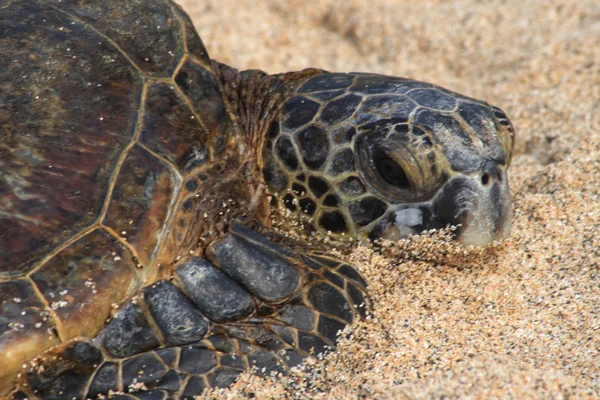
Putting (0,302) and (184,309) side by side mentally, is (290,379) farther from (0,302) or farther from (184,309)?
(0,302)

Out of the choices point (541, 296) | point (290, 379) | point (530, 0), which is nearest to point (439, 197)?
point (541, 296)

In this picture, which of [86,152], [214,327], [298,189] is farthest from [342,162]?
[86,152]

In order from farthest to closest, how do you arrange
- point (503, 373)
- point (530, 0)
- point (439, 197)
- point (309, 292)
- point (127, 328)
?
point (530, 0)
point (439, 197)
point (309, 292)
point (127, 328)
point (503, 373)

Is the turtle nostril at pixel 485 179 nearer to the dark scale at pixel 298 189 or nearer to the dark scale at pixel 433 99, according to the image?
the dark scale at pixel 433 99

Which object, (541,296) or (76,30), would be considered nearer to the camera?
(541,296)

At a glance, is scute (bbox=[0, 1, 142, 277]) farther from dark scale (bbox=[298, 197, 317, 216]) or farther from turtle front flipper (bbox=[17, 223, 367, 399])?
dark scale (bbox=[298, 197, 317, 216])

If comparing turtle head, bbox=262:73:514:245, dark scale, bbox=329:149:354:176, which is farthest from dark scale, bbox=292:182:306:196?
dark scale, bbox=329:149:354:176

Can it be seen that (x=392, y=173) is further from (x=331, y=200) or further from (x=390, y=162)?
(x=331, y=200)

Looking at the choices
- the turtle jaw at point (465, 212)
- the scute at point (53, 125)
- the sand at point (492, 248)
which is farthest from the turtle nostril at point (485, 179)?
the scute at point (53, 125)
